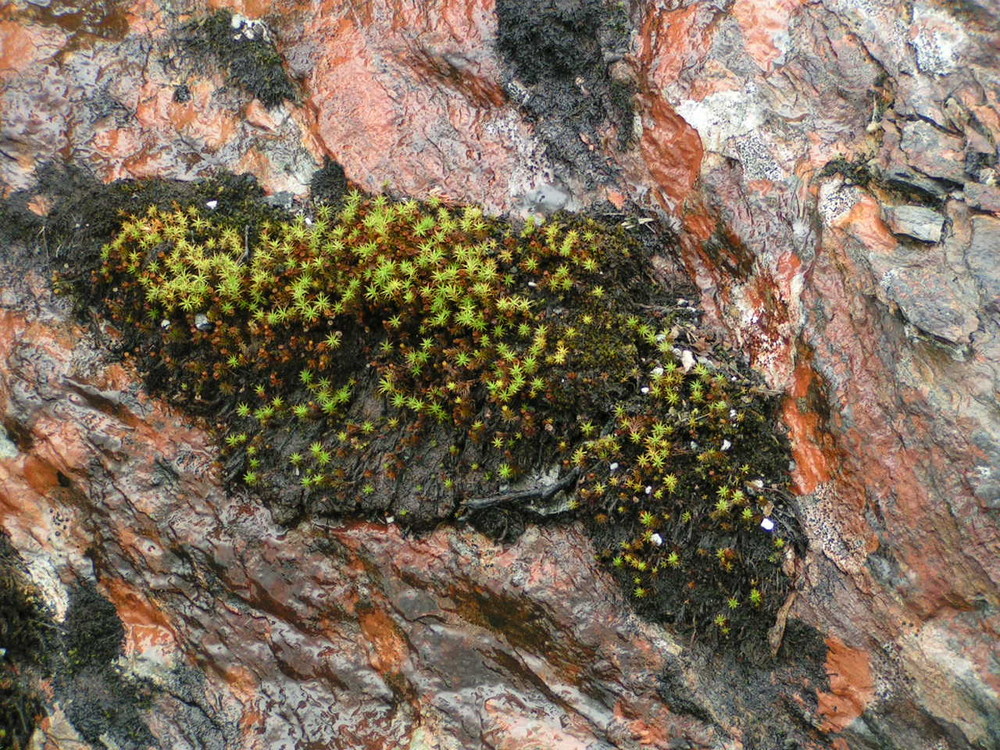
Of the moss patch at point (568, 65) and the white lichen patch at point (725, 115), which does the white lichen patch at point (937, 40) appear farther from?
the moss patch at point (568, 65)

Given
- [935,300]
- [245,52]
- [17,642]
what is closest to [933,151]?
[935,300]

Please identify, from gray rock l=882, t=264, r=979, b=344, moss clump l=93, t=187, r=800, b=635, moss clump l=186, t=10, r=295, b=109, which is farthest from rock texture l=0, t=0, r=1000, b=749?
moss clump l=93, t=187, r=800, b=635

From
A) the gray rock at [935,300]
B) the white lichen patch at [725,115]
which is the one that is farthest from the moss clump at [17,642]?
the gray rock at [935,300]

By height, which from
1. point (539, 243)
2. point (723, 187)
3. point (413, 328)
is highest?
point (723, 187)

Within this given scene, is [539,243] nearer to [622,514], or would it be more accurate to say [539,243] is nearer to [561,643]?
[622,514]

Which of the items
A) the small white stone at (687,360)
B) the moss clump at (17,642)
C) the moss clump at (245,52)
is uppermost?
the moss clump at (245,52)

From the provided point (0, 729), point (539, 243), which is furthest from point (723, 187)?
point (0, 729)

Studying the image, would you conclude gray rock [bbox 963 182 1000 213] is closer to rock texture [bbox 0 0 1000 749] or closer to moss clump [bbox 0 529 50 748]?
rock texture [bbox 0 0 1000 749]
